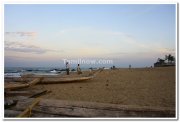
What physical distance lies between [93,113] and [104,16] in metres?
1.95

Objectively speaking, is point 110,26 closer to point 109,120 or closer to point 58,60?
point 58,60

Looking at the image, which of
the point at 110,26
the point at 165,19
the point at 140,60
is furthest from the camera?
the point at 140,60

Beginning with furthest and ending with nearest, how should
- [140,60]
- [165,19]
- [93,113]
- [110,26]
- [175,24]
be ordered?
[140,60] < [110,26] < [165,19] < [175,24] < [93,113]

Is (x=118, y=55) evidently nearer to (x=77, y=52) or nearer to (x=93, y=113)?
(x=77, y=52)

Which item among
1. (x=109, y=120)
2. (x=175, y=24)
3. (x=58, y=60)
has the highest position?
(x=175, y=24)

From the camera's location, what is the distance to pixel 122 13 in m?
4.86

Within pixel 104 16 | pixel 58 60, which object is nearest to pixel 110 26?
pixel 104 16

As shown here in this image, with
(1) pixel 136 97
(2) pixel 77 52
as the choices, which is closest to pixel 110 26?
(2) pixel 77 52

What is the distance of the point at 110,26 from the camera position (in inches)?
207

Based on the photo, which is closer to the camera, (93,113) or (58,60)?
(93,113)

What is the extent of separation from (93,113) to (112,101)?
1656 mm

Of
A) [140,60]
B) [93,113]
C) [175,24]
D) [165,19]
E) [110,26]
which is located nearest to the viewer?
[93,113]

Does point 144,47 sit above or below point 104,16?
below

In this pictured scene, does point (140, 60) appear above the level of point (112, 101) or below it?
above
